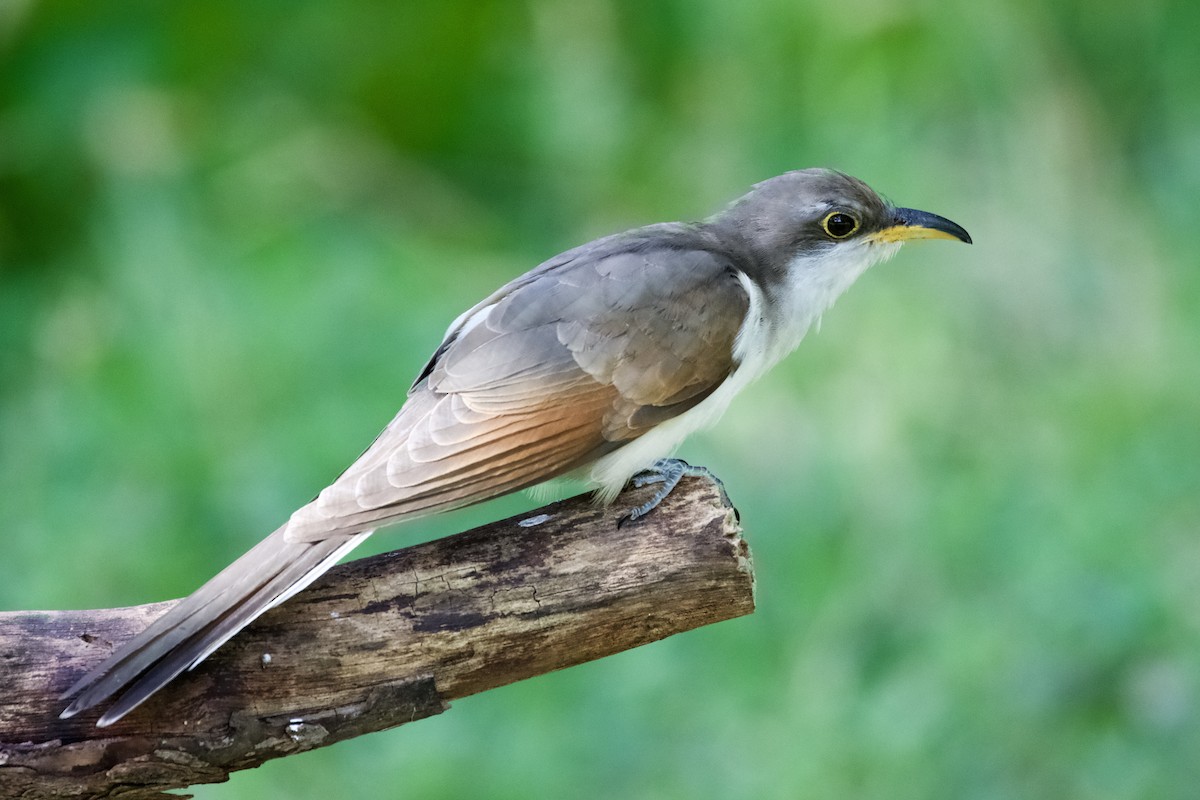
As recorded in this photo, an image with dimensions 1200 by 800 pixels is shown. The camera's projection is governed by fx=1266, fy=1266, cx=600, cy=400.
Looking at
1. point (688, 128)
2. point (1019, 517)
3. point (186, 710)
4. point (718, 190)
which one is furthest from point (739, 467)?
point (186, 710)

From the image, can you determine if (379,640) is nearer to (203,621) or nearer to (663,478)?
(203,621)

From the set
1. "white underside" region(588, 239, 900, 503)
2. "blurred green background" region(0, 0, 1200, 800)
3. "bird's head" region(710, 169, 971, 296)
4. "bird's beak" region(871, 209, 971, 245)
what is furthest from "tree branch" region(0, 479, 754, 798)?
"blurred green background" region(0, 0, 1200, 800)

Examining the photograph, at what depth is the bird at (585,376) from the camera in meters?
3.07

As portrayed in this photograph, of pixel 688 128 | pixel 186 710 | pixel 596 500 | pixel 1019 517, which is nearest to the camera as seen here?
pixel 186 710

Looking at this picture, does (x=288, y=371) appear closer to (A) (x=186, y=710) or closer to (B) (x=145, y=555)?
(B) (x=145, y=555)

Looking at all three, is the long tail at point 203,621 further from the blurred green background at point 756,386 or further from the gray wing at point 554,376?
the blurred green background at point 756,386

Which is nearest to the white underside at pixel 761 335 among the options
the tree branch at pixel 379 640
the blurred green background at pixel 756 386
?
the tree branch at pixel 379 640

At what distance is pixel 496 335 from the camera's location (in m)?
3.76

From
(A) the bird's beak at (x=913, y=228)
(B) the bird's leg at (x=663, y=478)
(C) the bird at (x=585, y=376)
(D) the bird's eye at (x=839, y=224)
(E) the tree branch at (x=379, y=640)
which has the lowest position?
(E) the tree branch at (x=379, y=640)

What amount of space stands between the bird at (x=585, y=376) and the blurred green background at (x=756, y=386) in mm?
660

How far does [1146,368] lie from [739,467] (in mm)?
2101

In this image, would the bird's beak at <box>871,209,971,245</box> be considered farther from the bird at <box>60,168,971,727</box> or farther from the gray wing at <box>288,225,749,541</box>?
the gray wing at <box>288,225,749,541</box>

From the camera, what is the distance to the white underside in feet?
12.1

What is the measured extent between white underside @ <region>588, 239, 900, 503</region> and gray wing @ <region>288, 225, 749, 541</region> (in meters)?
0.06
